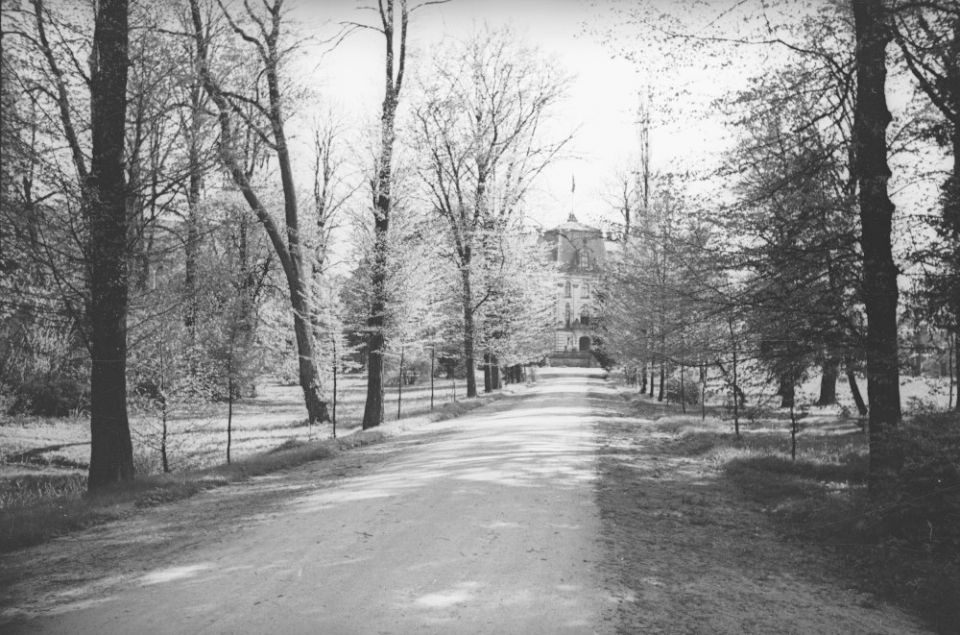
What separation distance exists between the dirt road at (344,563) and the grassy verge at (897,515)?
2324mm

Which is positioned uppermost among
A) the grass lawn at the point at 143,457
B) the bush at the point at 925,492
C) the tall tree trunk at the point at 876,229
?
the tall tree trunk at the point at 876,229

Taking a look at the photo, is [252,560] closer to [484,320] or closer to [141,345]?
[141,345]

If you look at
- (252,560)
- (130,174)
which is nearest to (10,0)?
(130,174)

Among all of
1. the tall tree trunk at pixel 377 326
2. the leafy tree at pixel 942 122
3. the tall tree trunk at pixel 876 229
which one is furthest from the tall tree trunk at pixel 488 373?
the leafy tree at pixel 942 122

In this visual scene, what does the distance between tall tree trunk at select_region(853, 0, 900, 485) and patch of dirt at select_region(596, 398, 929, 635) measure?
1874mm

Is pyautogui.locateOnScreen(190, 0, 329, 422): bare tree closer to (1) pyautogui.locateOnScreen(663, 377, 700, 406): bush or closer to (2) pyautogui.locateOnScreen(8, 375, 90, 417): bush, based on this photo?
(2) pyautogui.locateOnScreen(8, 375, 90, 417): bush

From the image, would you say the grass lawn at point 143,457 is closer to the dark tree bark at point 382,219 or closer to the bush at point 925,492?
the dark tree bark at point 382,219

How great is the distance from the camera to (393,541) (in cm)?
530

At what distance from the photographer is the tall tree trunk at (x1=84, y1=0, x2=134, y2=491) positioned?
795cm

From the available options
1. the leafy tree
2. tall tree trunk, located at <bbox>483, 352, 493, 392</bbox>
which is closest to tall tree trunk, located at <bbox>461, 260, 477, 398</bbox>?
tall tree trunk, located at <bbox>483, 352, 493, 392</bbox>

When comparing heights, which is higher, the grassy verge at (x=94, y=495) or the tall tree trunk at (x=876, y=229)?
the tall tree trunk at (x=876, y=229)

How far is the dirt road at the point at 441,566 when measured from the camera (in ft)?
12.4

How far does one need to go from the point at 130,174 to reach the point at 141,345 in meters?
3.54

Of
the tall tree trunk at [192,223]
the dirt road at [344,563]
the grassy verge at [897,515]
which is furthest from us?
the tall tree trunk at [192,223]
